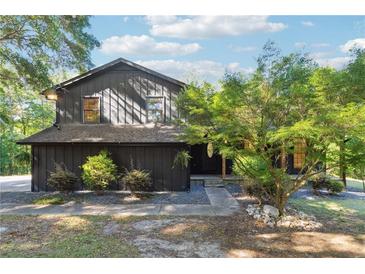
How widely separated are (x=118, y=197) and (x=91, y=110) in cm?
368

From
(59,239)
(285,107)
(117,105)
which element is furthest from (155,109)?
(59,239)

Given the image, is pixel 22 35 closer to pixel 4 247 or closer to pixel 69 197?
pixel 69 197

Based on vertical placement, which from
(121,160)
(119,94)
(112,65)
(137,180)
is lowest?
(137,180)

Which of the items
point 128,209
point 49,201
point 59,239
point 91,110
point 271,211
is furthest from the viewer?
point 91,110

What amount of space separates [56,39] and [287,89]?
7.28 m

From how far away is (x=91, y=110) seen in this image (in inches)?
424

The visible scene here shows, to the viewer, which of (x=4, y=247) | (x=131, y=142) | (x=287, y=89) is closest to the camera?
(x=4, y=247)

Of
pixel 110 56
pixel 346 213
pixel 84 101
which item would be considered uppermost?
pixel 110 56

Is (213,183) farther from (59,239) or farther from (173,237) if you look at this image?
(59,239)

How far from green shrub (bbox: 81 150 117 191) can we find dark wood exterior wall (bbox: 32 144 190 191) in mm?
621

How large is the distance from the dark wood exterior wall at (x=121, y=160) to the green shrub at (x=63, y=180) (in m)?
0.62

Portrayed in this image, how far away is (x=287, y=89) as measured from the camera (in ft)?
18.0

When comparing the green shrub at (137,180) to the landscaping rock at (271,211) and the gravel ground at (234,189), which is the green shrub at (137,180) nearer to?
the gravel ground at (234,189)
